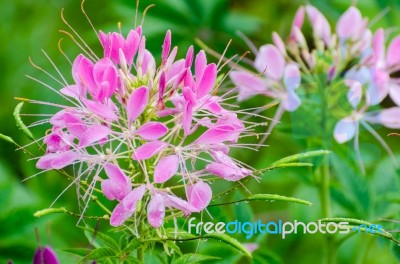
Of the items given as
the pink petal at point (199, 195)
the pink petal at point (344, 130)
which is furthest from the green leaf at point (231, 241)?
the pink petal at point (344, 130)

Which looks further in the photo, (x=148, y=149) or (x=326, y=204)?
(x=326, y=204)

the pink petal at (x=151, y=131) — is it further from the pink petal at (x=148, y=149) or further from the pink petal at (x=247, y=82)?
the pink petal at (x=247, y=82)

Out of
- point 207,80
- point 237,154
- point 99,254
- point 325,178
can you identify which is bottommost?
point 99,254

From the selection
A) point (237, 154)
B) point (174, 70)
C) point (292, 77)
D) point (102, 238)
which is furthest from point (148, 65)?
point (237, 154)

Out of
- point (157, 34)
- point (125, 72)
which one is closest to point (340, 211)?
point (157, 34)

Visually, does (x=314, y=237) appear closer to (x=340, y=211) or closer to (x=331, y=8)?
(x=340, y=211)

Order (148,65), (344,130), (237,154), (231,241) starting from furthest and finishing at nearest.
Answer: (237,154)
(344,130)
(148,65)
(231,241)

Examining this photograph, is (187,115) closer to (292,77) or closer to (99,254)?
(99,254)
